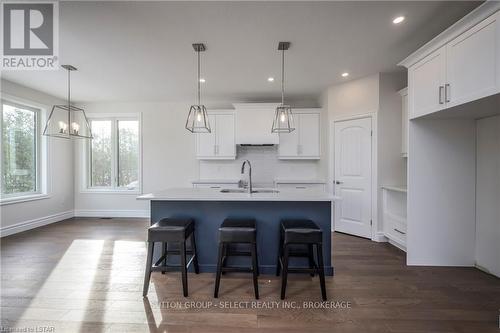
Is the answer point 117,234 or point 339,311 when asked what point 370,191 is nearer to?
point 339,311

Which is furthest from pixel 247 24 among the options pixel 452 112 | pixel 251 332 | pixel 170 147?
pixel 170 147

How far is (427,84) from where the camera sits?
254 cm

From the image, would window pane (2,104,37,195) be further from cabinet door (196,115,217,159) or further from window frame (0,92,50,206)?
cabinet door (196,115,217,159)

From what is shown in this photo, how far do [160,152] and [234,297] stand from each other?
3.97 m

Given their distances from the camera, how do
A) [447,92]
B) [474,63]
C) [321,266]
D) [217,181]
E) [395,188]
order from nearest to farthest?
[474,63] → [321,266] → [447,92] → [395,188] → [217,181]

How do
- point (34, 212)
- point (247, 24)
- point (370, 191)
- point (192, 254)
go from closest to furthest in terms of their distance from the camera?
point (247, 24) < point (192, 254) < point (370, 191) < point (34, 212)

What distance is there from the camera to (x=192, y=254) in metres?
2.69

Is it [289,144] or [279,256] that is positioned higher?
[289,144]

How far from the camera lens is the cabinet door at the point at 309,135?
189 inches

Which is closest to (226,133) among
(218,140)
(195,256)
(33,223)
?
(218,140)

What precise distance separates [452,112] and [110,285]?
157 inches

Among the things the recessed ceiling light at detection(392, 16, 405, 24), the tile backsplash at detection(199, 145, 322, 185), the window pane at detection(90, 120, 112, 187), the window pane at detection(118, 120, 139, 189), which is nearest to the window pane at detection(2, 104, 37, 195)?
the window pane at detection(90, 120, 112, 187)

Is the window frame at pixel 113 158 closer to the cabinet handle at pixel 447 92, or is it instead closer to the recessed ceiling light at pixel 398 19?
the recessed ceiling light at pixel 398 19

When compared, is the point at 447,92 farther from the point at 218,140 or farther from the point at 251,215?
the point at 218,140
